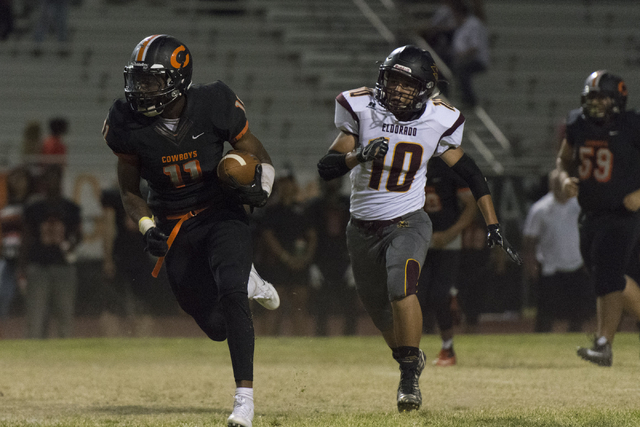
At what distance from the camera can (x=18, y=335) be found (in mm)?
9766

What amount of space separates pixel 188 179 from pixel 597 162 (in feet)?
11.3

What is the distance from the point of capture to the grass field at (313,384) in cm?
496

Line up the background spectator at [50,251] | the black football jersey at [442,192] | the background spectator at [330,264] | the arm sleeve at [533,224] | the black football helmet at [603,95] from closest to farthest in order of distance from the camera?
1. the black football helmet at [603,95]
2. the black football jersey at [442,192]
3. the background spectator at [50,251]
4. the background spectator at [330,264]
5. the arm sleeve at [533,224]

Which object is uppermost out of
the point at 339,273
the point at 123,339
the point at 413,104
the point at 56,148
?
the point at 413,104

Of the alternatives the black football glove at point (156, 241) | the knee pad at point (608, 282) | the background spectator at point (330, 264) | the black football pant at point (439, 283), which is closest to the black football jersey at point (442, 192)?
the black football pant at point (439, 283)

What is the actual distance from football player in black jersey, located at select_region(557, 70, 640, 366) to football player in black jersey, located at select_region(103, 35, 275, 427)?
9.81ft

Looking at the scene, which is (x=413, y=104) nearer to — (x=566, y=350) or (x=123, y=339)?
(x=566, y=350)

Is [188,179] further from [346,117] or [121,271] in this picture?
[121,271]

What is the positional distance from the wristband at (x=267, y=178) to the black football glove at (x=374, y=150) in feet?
1.56

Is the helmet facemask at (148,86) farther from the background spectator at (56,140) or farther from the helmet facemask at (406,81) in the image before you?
the background spectator at (56,140)

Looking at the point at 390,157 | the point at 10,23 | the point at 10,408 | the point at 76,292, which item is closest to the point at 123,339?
the point at 76,292

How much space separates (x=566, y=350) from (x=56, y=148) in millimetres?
6353

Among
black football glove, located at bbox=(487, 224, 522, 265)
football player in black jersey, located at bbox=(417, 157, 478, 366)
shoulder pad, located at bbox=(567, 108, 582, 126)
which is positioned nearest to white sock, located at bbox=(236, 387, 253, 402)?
black football glove, located at bbox=(487, 224, 522, 265)

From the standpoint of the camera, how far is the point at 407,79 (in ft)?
17.2
